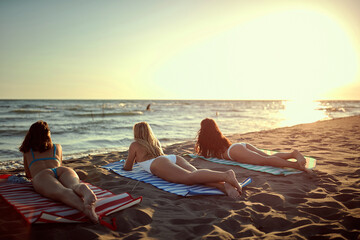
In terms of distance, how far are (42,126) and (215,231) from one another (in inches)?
111

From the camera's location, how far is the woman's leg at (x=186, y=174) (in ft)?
11.4

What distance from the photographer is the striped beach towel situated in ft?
8.41

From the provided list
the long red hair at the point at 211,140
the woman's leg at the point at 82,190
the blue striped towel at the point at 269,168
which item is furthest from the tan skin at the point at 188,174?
the long red hair at the point at 211,140

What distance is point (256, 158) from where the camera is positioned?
16.6 ft

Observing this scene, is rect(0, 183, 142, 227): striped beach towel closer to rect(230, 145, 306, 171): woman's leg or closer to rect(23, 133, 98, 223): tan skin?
rect(23, 133, 98, 223): tan skin

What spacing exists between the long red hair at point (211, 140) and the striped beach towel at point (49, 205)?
2.55 meters

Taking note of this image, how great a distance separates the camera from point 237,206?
10.4 ft

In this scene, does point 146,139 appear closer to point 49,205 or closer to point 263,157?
point 49,205

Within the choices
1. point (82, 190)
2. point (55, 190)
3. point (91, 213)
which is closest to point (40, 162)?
point (55, 190)

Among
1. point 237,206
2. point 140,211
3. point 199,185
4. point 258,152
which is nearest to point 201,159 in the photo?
point 258,152

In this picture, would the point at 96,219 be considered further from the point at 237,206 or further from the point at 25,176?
the point at 25,176

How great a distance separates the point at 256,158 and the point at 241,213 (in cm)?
226

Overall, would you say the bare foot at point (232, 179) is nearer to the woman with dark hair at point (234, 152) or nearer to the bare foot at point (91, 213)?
the woman with dark hair at point (234, 152)

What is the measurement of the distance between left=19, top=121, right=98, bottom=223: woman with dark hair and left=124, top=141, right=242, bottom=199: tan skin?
1318 mm
